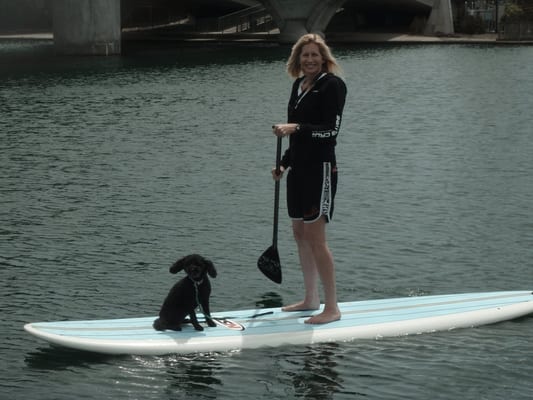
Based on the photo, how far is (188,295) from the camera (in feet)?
30.0

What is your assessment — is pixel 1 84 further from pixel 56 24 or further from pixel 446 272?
pixel 446 272

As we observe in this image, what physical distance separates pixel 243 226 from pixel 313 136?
684 centimetres

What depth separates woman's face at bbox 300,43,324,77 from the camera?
8.92m

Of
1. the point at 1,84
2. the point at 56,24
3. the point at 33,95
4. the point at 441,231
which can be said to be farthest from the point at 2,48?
the point at 441,231

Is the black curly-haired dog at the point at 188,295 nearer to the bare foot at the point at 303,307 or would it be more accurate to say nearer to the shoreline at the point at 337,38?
the bare foot at the point at 303,307

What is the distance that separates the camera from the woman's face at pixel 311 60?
29.3 feet

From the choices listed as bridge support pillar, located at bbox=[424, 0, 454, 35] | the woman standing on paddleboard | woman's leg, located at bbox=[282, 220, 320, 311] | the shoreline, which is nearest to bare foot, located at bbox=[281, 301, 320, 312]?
woman's leg, located at bbox=[282, 220, 320, 311]

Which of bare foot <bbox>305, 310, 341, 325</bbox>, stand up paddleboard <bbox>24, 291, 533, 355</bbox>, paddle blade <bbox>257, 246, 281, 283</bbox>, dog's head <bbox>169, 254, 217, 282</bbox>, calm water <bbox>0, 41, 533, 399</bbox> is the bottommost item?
calm water <bbox>0, 41, 533, 399</bbox>

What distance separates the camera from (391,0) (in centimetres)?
A: 7438

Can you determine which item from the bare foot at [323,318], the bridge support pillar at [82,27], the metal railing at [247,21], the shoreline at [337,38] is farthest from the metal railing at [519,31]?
the bare foot at [323,318]

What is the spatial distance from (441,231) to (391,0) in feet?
200

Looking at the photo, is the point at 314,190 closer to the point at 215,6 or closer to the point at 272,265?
the point at 272,265

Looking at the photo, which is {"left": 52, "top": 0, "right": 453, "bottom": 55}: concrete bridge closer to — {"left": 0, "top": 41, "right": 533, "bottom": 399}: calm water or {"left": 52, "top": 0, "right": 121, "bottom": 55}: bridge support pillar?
{"left": 52, "top": 0, "right": 121, "bottom": 55}: bridge support pillar

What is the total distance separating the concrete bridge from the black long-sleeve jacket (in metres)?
52.1
